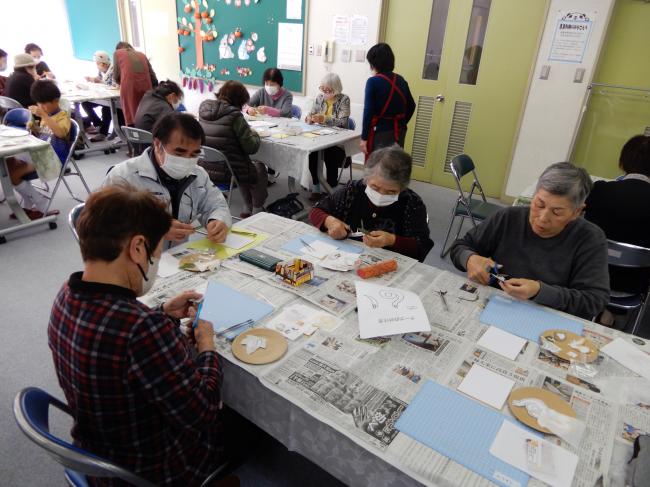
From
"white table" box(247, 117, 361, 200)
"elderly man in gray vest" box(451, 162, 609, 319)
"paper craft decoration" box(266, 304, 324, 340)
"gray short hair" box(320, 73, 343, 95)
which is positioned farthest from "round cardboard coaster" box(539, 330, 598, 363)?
"gray short hair" box(320, 73, 343, 95)

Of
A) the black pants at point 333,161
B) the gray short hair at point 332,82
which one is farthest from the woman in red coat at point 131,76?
the black pants at point 333,161

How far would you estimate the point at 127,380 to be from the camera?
86 centimetres

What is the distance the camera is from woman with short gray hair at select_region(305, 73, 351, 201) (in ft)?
13.9

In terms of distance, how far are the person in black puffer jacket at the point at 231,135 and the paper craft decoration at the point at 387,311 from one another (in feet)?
7.31

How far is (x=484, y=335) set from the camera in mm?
1281

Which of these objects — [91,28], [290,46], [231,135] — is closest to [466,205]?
[231,135]

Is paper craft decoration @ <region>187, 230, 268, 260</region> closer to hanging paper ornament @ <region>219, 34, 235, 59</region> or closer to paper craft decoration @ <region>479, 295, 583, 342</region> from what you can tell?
paper craft decoration @ <region>479, 295, 583, 342</region>

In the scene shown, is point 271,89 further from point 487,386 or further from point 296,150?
point 487,386

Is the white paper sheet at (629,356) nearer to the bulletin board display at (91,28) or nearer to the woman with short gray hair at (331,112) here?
the woman with short gray hair at (331,112)

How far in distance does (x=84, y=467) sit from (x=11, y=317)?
2113mm

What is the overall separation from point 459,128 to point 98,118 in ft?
16.6

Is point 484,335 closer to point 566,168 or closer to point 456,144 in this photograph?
point 566,168

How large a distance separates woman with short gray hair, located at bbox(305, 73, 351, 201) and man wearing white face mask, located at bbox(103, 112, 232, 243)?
217 cm

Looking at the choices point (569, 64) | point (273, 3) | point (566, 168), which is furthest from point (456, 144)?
point (566, 168)
